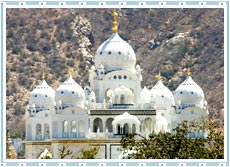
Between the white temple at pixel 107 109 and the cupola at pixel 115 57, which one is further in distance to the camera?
the cupola at pixel 115 57

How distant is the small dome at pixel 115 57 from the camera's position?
97688 mm

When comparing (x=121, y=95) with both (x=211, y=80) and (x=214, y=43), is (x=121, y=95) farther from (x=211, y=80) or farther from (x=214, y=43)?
(x=214, y=43)

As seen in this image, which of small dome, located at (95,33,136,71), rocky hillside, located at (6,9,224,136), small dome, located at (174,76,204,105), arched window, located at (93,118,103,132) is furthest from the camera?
rocky hillside, located at (6,9,224,136)

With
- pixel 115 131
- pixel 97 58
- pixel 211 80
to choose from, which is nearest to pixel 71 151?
pixel 115 131

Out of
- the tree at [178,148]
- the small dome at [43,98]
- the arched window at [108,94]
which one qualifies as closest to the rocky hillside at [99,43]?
the small dome at [43,98]

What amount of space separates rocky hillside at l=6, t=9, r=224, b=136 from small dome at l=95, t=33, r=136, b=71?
46.2 m

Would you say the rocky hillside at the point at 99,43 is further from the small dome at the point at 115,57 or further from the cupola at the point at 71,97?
the cupola at the point at 71,97

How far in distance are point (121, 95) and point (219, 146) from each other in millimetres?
22175

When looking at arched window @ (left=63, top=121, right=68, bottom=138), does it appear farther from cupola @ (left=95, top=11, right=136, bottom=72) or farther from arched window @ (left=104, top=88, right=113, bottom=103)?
cupola @ (left=95, top=11, right=136, bottom=72)

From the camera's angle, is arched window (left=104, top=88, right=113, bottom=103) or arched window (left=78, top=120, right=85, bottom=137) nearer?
arched window (left=78, top=120, right=85, bottom=137)

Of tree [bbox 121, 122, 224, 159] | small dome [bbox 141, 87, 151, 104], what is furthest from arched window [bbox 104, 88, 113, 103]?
tree [bbox 121, 122, 224, 159]

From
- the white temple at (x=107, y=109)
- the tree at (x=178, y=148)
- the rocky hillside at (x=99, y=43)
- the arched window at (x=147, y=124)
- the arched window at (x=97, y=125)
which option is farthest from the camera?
the rocky hillside at (x=99, y=43)

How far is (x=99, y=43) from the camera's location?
163125mm

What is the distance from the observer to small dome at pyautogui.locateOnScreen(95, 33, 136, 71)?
9769 centimetres
